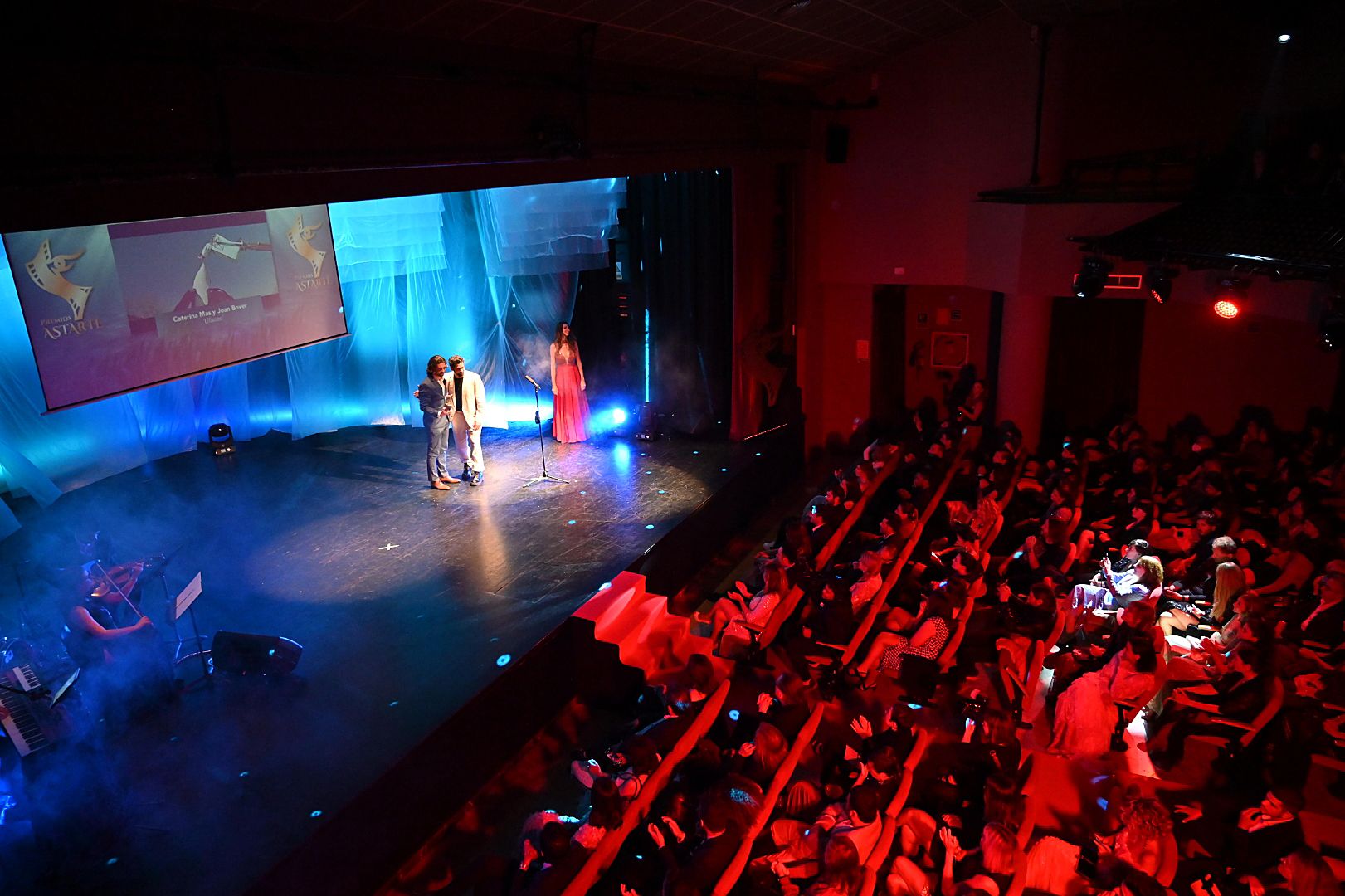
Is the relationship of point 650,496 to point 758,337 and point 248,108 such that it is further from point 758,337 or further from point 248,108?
point 248,108

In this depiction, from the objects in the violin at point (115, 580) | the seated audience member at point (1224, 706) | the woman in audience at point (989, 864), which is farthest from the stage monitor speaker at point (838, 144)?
the woman in audience at point (989, 864)

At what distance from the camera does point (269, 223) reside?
8273mm

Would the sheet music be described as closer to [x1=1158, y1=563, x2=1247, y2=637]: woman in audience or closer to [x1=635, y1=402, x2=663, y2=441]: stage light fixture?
[x1=635, y1=402, x2=663, y2=441]: stage light fixture

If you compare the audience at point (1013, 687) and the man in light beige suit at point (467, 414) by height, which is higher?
the man in light beige suit at point (467, 414)

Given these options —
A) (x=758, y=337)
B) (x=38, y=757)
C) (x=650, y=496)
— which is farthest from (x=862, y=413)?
(x=38, y=757)

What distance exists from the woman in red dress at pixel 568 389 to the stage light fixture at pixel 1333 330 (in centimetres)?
642

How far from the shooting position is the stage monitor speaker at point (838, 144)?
9.85 meters

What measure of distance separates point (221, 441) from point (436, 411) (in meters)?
3.04

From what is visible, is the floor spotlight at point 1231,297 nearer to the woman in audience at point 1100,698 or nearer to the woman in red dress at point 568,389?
the woman in audience at point 1100,698

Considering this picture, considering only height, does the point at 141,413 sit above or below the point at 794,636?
above

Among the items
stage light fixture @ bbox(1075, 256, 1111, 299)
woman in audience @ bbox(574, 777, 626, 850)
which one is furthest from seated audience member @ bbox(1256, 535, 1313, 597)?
woman in audience @ bbox(574, 777, 626, 850)

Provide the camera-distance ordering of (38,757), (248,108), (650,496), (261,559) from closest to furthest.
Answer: (248,108) < (38,757) < (261,559) < (650,496)

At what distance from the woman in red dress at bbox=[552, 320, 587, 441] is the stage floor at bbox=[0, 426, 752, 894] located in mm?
297

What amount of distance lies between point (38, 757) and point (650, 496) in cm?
485
